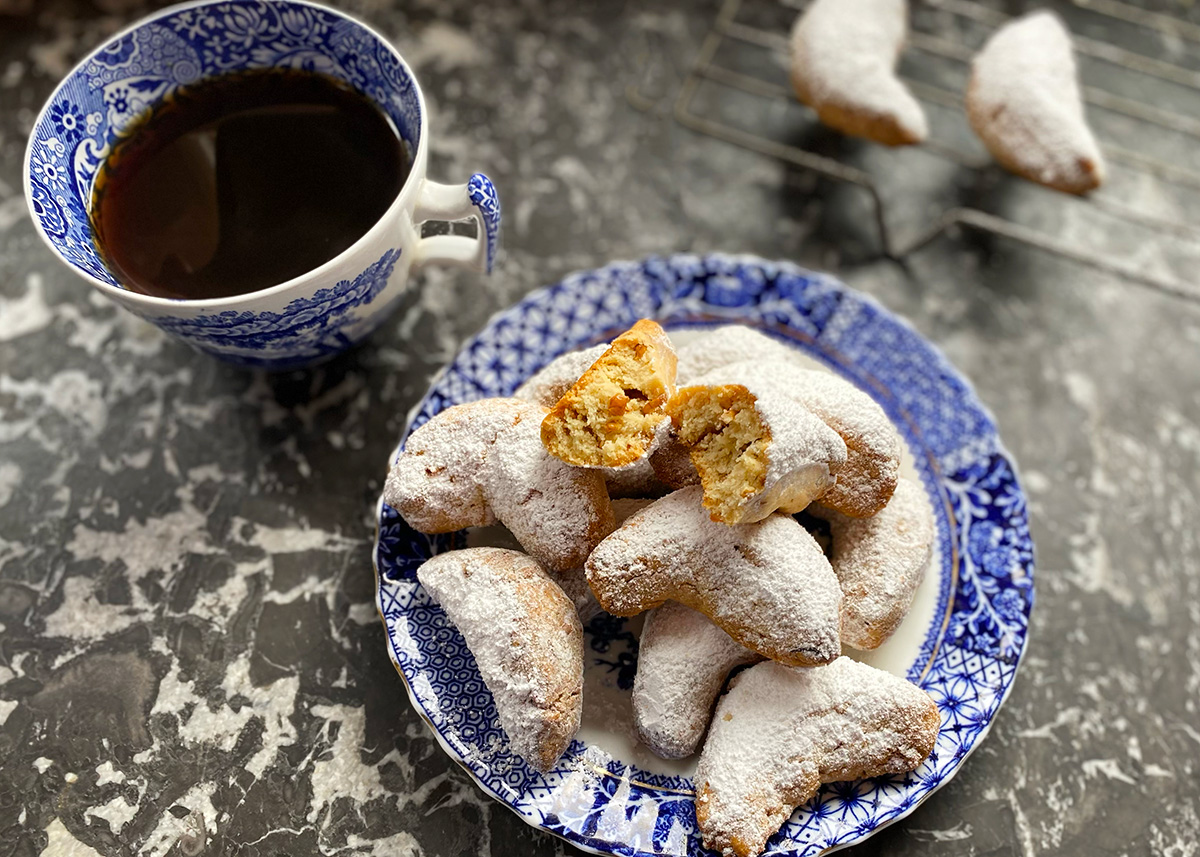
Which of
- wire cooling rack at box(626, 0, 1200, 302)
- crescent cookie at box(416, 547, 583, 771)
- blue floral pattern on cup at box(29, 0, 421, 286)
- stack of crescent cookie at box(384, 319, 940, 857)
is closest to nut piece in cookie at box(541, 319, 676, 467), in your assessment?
stack of crescent cookie at box(384, 319, 940, 857)

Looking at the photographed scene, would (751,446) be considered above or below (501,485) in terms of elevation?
above

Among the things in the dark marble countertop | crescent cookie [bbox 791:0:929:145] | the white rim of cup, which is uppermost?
crescent cookie [bbox 791:0:929:145]

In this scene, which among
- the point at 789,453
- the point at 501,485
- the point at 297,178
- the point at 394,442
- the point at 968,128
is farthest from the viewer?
the point at 968,128

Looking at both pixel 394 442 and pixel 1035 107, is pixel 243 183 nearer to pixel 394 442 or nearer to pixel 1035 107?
pixel 394 442

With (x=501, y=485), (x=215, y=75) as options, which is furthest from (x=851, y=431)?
(x=215, y=75)

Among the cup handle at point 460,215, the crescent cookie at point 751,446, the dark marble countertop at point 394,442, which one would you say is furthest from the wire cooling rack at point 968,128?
the crescent cookie at point 751,446

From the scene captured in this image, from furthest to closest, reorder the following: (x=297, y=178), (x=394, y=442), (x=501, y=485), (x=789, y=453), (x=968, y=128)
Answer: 1. (x=968, y=128)
2. (x=394, y=442)
3. (x=297, y=178)
4. (x=501, y=485)
5. (x=789, y=453)

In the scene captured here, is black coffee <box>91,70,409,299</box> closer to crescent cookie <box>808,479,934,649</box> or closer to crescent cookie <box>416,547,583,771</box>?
crescent cookie <box>416,547,583,771</box>
